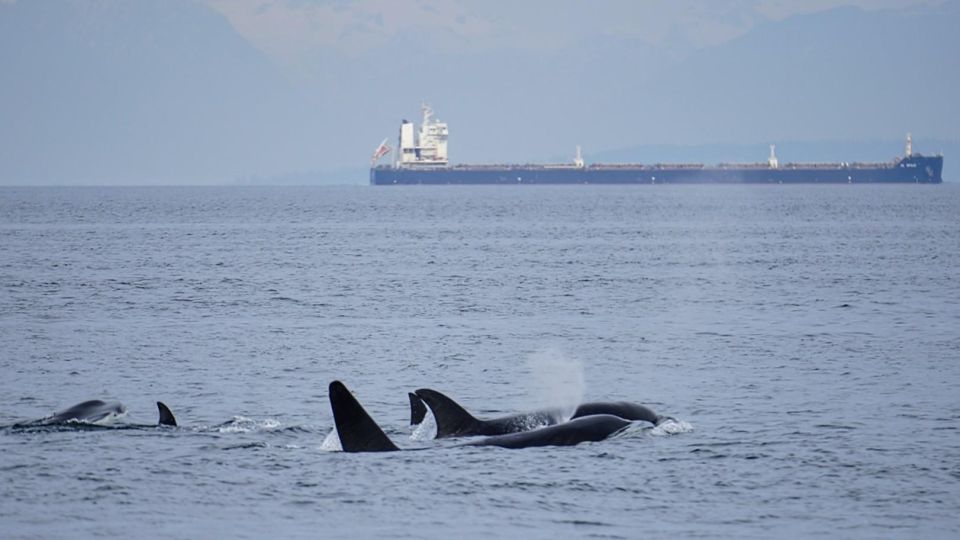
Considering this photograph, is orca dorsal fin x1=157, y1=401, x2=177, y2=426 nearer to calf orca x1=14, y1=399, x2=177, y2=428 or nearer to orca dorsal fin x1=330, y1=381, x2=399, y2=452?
calf orca x1=14, y1=399, x2=177, y2=428

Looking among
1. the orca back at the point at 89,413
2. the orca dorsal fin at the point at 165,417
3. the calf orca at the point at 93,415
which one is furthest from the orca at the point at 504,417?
the orca back at the point at 89,413

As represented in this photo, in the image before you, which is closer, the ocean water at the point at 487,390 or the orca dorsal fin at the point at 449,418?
the ocean water at the point at 487,390

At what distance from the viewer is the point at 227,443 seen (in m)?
23.5

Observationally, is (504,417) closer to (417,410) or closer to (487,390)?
(417,410)

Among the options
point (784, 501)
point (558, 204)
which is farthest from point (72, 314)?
point (558, 204)

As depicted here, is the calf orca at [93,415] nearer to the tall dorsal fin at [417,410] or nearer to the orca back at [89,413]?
the orca back at [89,413]

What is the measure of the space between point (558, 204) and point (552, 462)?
172m

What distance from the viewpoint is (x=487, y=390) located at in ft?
98.7

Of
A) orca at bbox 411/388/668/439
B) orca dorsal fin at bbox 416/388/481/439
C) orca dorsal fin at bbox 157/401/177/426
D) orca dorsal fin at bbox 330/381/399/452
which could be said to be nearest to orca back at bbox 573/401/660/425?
orca at bbox 411/388/668/439

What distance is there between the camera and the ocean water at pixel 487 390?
19.2 metres

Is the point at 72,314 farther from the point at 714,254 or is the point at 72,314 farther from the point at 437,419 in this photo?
the point at 714,254

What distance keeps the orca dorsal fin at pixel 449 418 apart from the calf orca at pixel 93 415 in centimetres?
430

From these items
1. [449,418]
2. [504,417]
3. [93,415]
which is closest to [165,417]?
[93,415]

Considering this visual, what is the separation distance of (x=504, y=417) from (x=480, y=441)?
1520 mm
